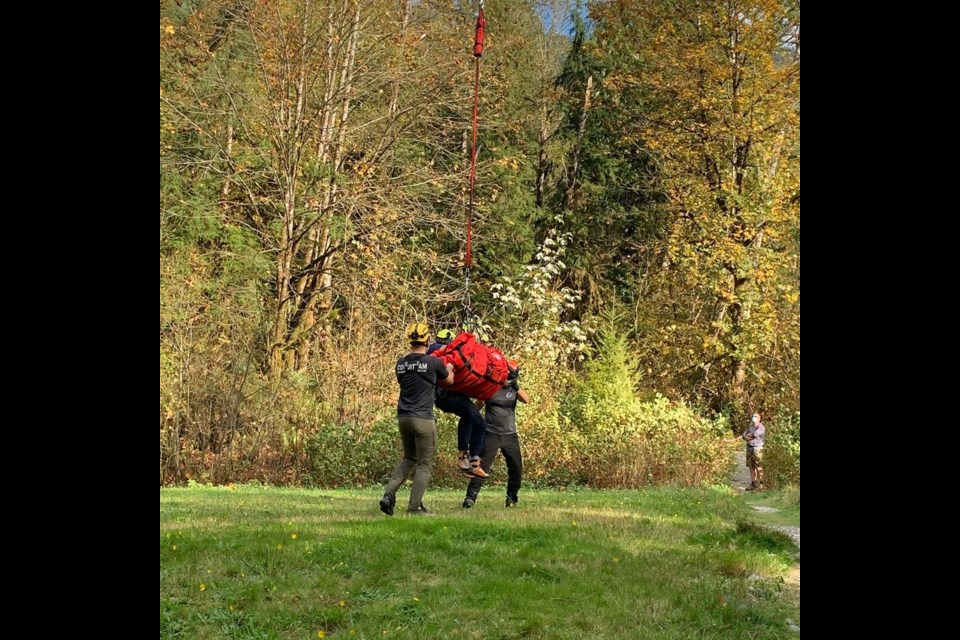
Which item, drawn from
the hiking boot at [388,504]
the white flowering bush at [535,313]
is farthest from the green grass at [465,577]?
the white flowering bush at [535,313]

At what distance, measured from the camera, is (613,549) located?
28.1 ft

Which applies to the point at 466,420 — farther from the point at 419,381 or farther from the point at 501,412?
the point at 419,381

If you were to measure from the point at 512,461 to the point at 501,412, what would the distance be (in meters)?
0.79

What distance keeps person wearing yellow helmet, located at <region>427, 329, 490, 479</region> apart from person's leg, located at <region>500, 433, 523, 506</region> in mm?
362

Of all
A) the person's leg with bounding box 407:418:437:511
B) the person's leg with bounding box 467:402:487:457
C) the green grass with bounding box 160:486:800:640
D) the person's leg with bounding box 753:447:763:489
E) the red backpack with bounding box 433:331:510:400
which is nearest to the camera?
the green grass with bounding box 160:486:800:640

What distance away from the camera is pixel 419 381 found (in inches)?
395

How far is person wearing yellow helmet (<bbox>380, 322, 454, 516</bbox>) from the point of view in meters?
9.95

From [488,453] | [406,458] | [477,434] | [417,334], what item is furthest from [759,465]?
[417,334]

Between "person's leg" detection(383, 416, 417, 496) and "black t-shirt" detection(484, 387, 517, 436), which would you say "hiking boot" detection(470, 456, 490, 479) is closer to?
"black t-shirt" detection(484, 387, 517, 436)

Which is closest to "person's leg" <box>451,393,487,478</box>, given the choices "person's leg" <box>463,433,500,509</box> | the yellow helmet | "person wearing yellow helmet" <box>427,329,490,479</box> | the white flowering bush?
"person wearing yellow helmet" <box>427,329,490,479</box>

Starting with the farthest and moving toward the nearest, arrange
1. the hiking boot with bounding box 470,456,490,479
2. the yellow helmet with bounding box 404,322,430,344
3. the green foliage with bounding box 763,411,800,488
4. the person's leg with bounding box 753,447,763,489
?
1. the person's leg with bounding box 753,447,763,489
2. the green foliage with bounding box 763,411,800,488
3. the hiking boot with bounding box 470,456,490,479
4. the yellow helmet with bounding box 404,322,430,344

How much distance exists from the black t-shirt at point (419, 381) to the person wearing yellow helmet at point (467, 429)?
971 mm

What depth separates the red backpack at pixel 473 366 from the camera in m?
10.5
